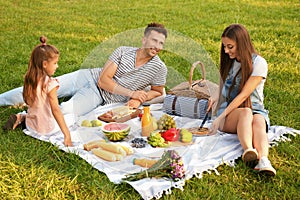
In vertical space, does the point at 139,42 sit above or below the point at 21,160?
above

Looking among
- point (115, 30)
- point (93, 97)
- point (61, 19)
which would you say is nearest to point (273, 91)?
point (93, 97)

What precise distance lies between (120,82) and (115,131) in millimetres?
751

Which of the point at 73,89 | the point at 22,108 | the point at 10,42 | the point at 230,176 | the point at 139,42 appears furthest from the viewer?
the point at 10,42

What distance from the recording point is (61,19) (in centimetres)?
857

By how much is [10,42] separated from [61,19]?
6.73 feet

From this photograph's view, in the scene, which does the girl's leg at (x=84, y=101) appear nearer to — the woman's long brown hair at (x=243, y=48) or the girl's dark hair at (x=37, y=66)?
the girl's dark hair at (x=37, y=66)

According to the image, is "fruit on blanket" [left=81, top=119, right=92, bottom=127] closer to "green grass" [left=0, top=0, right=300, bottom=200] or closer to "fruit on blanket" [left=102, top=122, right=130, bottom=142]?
"fruit on blanket" [left=102, top=122, right=130, bottom=142]

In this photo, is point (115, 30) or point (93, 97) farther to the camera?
point (115, 30)

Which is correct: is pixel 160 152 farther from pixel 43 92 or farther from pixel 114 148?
pixel 43 92

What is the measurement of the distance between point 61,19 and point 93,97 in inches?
189

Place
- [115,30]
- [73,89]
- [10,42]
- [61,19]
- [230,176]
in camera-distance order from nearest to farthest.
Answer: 1. [230,176]
2. [73,89]
3. [10,42]
4. [115,30]
5. [61,19]

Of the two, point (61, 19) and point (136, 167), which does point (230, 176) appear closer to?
point (136, 167)

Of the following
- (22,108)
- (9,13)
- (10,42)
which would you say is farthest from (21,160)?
(9,13)

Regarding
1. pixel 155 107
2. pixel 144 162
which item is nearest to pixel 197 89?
pixel 155 107
